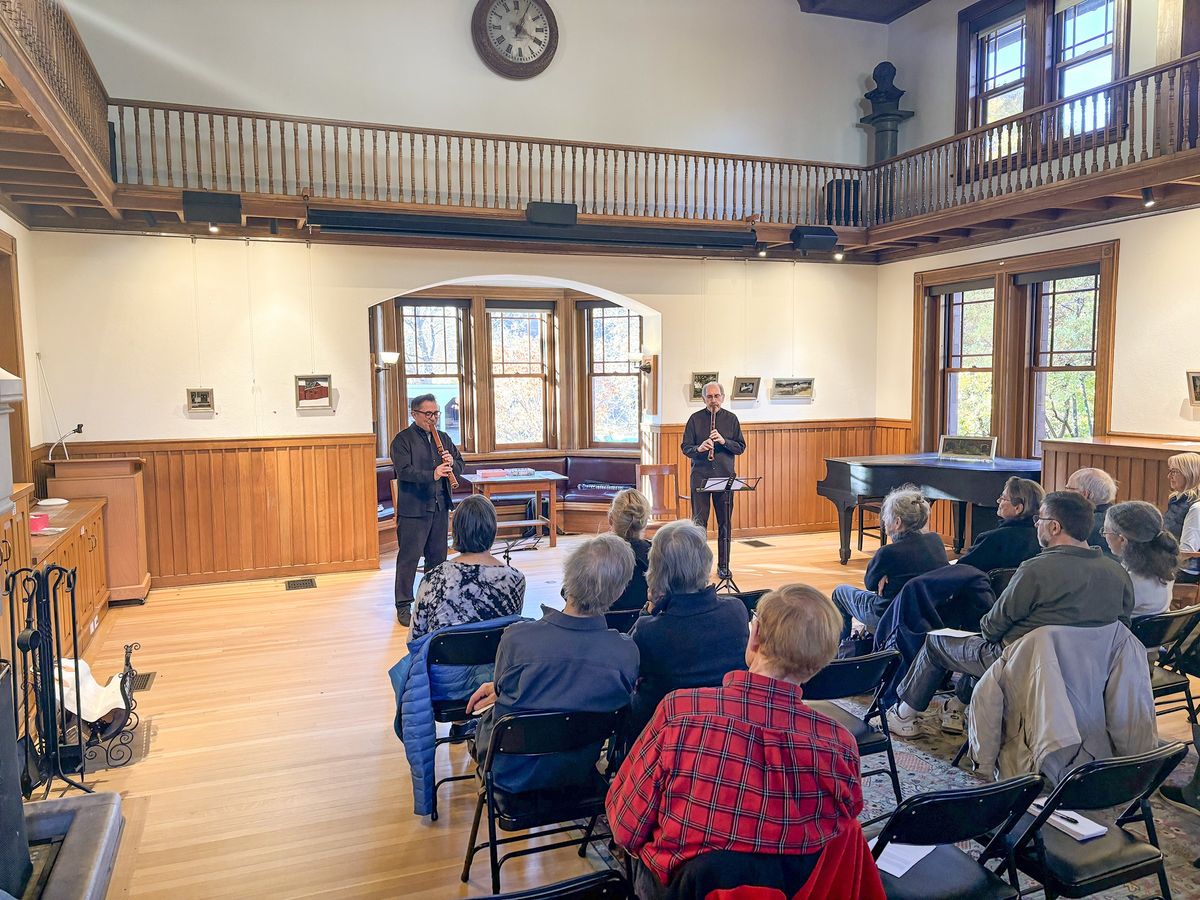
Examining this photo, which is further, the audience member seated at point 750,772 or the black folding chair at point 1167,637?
A: the black folding chair at point 1167,637

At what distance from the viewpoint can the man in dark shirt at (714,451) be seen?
6871 mm

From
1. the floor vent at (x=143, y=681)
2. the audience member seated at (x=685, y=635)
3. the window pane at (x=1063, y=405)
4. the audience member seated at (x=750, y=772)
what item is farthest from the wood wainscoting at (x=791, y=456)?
the audience member seated at (x=750, y=772)

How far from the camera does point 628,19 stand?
8906 mm


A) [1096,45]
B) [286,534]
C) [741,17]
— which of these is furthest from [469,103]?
[1096,45]

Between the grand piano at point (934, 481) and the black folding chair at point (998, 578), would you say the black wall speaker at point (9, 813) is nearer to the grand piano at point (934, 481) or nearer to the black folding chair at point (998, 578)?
the black folding chair at point (998, 578)

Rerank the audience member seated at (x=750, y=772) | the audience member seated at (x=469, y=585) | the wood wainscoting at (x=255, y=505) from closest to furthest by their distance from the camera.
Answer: the audience member seated at (x=750, y=772)
the audience member seated at (x=469, y=585)
the wood wainscoting at (x=255, y=505)

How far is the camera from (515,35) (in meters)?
8.52

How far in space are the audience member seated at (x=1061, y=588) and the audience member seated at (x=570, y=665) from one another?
156cm

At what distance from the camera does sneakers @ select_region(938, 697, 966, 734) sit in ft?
13.2

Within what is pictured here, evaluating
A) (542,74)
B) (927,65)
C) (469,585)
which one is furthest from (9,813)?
(927,65)

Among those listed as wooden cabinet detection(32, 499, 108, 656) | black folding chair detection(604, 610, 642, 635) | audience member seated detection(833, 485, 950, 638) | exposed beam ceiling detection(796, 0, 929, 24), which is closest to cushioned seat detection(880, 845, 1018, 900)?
black folding chair detection(604, 610, 642, 635)

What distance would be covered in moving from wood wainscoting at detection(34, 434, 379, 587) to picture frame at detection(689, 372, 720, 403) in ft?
11.3

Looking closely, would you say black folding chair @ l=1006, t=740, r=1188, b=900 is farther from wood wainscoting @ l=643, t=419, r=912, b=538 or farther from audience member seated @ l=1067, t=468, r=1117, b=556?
wood wainscoting @ l=643, t=419, r=912, b=538

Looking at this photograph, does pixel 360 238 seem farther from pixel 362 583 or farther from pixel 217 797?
pixel 217 797
